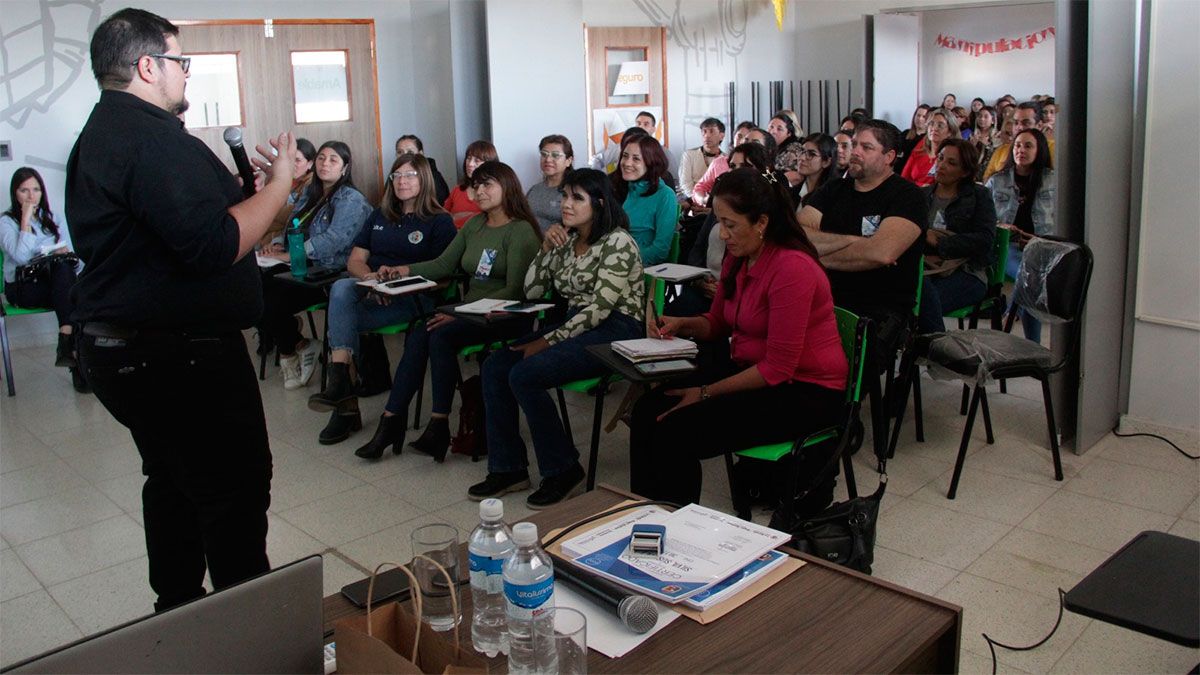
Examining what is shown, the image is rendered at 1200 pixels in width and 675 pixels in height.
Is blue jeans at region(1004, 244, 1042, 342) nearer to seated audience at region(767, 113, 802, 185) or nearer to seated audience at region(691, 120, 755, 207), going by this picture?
seated audience at region(767, 113, 802, 185)

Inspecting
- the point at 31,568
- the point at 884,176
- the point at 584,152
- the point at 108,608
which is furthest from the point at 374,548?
the point at 584,152

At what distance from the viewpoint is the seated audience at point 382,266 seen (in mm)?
4512

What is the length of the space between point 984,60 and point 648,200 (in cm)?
816

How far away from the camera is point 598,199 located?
3.78 m

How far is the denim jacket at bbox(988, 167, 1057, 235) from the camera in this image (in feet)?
16.3

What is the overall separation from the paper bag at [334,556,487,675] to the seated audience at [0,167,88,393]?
4.62 metres

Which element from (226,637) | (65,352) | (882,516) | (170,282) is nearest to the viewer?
(226,637)

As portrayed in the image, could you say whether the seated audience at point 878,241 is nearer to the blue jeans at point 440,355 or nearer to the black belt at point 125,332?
the blue jeans at point 440,355

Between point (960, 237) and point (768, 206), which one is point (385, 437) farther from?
point (960, 237)

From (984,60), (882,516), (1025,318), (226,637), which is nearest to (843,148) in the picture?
(1025,318)

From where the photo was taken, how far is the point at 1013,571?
2900mm

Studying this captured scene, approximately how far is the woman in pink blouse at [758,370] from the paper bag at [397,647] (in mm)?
1625

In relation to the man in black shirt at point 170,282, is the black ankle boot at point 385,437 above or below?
below

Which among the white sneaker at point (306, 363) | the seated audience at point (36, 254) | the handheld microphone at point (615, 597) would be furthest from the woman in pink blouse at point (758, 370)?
the seated audience at point (36, 254)
